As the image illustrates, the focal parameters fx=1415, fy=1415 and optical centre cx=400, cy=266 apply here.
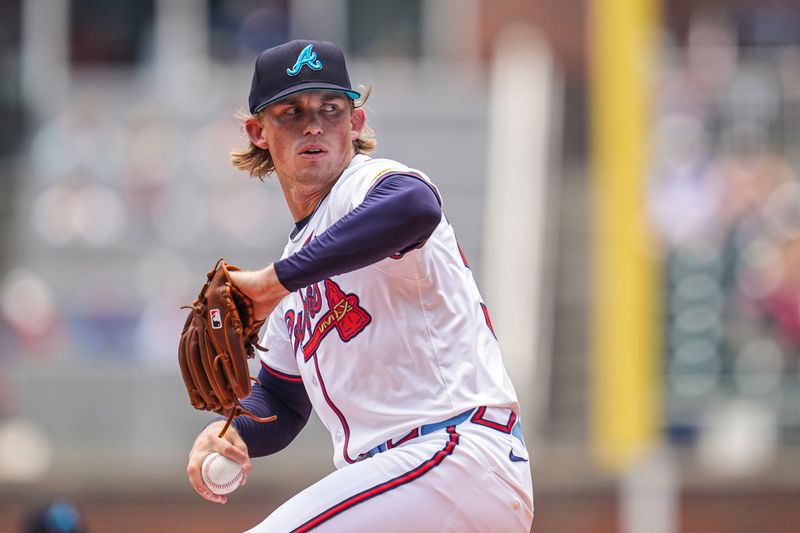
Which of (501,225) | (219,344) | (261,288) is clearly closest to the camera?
(261,288)

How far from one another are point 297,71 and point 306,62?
32 millimetres

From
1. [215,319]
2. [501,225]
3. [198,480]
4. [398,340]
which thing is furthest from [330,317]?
[501,225]

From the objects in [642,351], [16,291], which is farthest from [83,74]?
[642,351]

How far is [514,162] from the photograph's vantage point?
14.8m

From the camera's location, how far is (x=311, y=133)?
12.0 ft

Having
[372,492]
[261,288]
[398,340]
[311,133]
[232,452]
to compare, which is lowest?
[372,492]

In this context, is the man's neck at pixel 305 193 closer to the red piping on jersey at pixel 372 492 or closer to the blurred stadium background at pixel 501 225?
the red piping on jersey at pixel 372 492

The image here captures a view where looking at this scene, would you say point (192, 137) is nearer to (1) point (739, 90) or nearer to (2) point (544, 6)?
→ (2) point (544, 6)

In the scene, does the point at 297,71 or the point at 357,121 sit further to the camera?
the point at 357,121

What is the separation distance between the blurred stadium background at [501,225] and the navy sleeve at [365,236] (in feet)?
15.9

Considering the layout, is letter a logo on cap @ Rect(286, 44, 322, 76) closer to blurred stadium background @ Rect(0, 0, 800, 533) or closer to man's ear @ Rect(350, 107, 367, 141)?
man's ear @ Rect(350, 107, 367, 141)

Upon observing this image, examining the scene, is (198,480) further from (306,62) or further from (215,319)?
(306,62)

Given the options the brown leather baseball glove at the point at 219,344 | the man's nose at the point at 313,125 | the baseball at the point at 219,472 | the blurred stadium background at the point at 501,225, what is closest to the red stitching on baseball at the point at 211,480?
the baseball at the point at 219,472

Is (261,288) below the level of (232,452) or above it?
above
